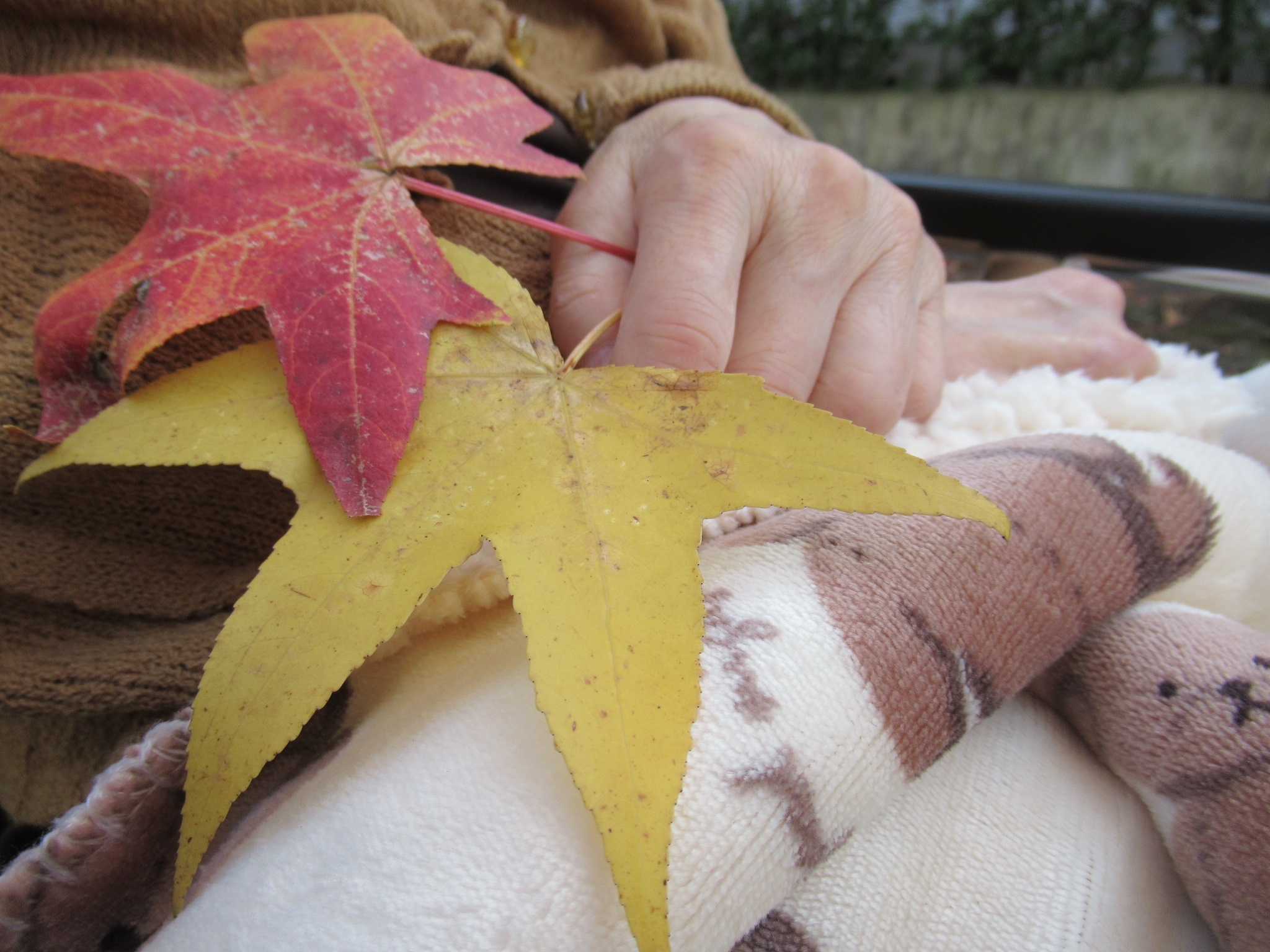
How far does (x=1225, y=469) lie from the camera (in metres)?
0.32

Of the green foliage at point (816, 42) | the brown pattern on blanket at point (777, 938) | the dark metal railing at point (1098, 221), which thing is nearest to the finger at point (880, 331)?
the brown pattern on blanket at point (777, 938)

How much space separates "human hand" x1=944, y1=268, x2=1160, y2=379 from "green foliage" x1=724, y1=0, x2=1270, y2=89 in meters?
2.12

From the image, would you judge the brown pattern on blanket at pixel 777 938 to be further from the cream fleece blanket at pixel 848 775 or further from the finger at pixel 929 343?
the finger at pixel 929 343

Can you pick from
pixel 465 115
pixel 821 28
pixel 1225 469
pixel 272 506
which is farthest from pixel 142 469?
pixel 821 28

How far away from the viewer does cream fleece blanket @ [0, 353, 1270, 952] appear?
0.59 ft

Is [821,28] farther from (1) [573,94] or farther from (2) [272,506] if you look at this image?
(2) [272,506]

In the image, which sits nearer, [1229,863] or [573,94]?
[1229,863]

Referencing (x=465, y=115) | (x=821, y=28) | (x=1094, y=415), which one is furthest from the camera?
(x=821, y=28)

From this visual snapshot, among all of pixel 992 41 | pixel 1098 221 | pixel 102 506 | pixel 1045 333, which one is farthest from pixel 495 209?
pixel 992 41

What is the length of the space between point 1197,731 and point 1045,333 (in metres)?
0.43

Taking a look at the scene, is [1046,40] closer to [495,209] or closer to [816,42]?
[816,42]

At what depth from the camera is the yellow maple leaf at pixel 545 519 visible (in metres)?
0.16

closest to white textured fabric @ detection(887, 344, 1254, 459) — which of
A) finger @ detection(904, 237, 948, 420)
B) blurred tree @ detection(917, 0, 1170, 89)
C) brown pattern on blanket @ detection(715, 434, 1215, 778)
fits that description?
finger @ detection(904, 237, 948, 420)

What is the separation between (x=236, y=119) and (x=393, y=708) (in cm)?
21
